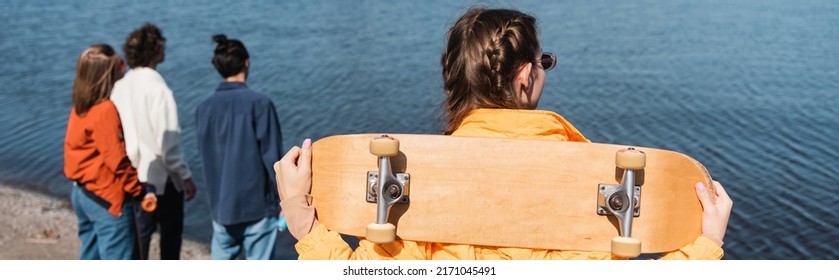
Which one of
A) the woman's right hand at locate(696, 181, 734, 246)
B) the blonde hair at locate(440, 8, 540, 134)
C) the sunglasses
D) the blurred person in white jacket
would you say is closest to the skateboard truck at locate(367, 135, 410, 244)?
the blonde hair at locate(440, 8, 540, 134)

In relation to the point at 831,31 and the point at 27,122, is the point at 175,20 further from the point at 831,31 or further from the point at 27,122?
the point at 831,31

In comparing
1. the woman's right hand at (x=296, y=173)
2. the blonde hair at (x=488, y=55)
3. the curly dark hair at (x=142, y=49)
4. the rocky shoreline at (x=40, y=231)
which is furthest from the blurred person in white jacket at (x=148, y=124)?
the blonde hair at (x=488, y=55)

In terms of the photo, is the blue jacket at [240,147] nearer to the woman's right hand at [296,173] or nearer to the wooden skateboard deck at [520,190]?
the woman's right hand at [296,173]

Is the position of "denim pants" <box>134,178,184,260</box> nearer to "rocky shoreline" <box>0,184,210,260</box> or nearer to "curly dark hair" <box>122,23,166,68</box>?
"curly dark hair" <box>122,23,166,68</box>

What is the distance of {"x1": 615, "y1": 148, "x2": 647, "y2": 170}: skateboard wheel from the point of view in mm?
2049

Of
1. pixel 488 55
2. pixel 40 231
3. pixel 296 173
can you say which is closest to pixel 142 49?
pixel 40 231

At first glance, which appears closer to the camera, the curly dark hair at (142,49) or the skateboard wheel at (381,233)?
the skateboard wheel at (381,233)

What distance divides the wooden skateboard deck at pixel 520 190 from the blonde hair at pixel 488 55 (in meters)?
0.17

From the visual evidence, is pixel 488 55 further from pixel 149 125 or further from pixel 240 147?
pixel 149 125

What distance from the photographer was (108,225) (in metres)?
5.21

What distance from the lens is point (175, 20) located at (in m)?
15.2

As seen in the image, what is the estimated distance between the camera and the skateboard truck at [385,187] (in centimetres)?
211

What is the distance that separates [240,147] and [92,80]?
854 mm
